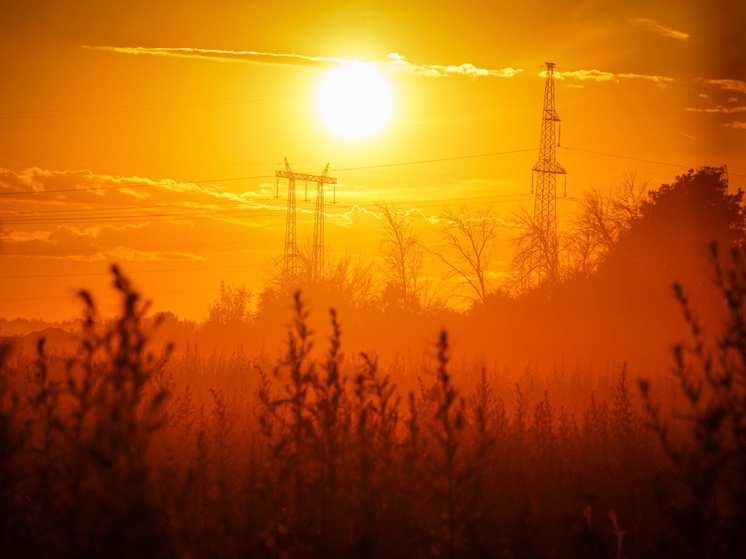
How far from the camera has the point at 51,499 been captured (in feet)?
25.3

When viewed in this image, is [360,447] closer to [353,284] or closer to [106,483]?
[106,483]

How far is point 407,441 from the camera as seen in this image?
29.7 ft

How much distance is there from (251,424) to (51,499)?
838 cm

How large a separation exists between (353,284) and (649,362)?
23050mm

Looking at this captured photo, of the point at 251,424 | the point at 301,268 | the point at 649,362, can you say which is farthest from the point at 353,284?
the point at 251,424

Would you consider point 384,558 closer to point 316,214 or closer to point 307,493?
point 307,493

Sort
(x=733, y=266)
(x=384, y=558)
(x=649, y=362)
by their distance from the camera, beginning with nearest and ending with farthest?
(x=733, y=266)
(x=384, y=558)
(x=649, y=362)

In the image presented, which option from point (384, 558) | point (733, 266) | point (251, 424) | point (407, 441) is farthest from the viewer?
point (251, 424)

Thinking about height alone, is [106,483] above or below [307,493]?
above

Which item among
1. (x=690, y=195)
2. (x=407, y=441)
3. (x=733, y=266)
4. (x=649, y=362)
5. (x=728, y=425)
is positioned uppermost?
(x=690, y=195)

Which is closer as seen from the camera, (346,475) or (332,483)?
(332,483)

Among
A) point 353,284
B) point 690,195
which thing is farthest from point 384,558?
point 353,284

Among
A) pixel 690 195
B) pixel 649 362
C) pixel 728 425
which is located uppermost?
pixel 690 195

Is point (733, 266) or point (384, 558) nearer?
point (733, 266)
